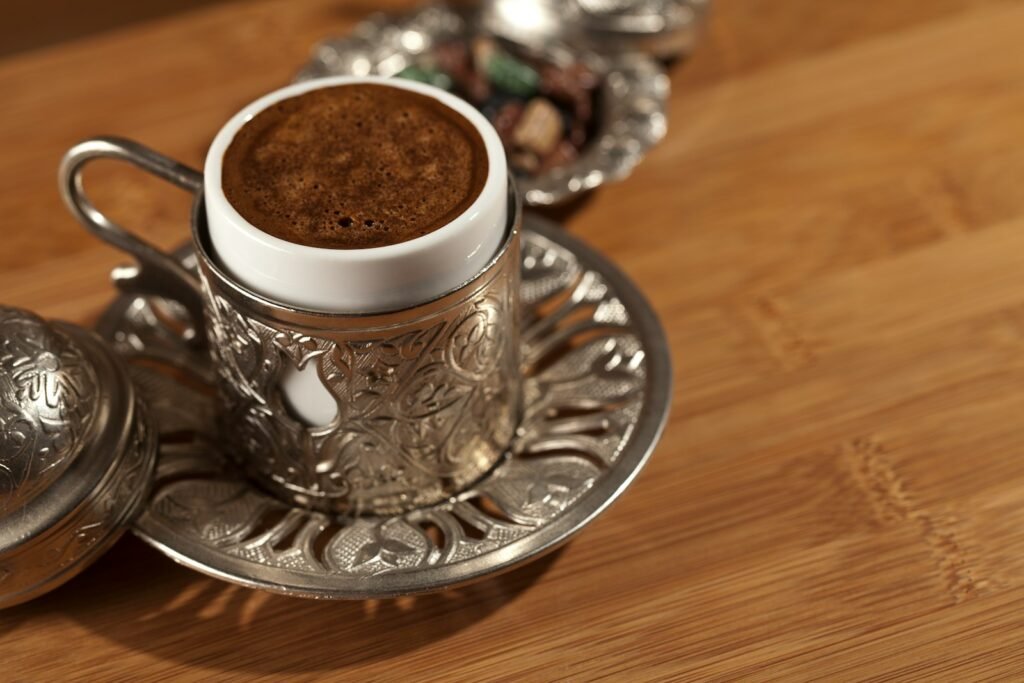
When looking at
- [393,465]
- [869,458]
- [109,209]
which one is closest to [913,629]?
[869,458]

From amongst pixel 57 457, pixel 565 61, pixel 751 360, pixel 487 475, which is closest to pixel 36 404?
pixel 57 457

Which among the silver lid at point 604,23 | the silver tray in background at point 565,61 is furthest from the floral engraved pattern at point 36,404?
the silver lid at point 604,23

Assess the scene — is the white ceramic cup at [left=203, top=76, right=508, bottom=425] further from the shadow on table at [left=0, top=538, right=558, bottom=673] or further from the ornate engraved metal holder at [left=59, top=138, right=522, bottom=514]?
the shadow on table at [left=0, top=538, right=558, bottom=673]

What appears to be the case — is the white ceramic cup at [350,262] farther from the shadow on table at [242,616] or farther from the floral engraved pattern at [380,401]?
the shadow on table at [242,616]

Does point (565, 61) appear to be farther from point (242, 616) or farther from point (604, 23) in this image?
point (242, 616)

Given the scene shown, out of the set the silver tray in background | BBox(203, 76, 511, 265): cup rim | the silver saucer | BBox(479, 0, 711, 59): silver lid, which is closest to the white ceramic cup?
BBox(203, 76, 511, 265): cup rim

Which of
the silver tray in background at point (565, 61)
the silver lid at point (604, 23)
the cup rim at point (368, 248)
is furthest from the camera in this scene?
the silver lid at point (604, 23)
